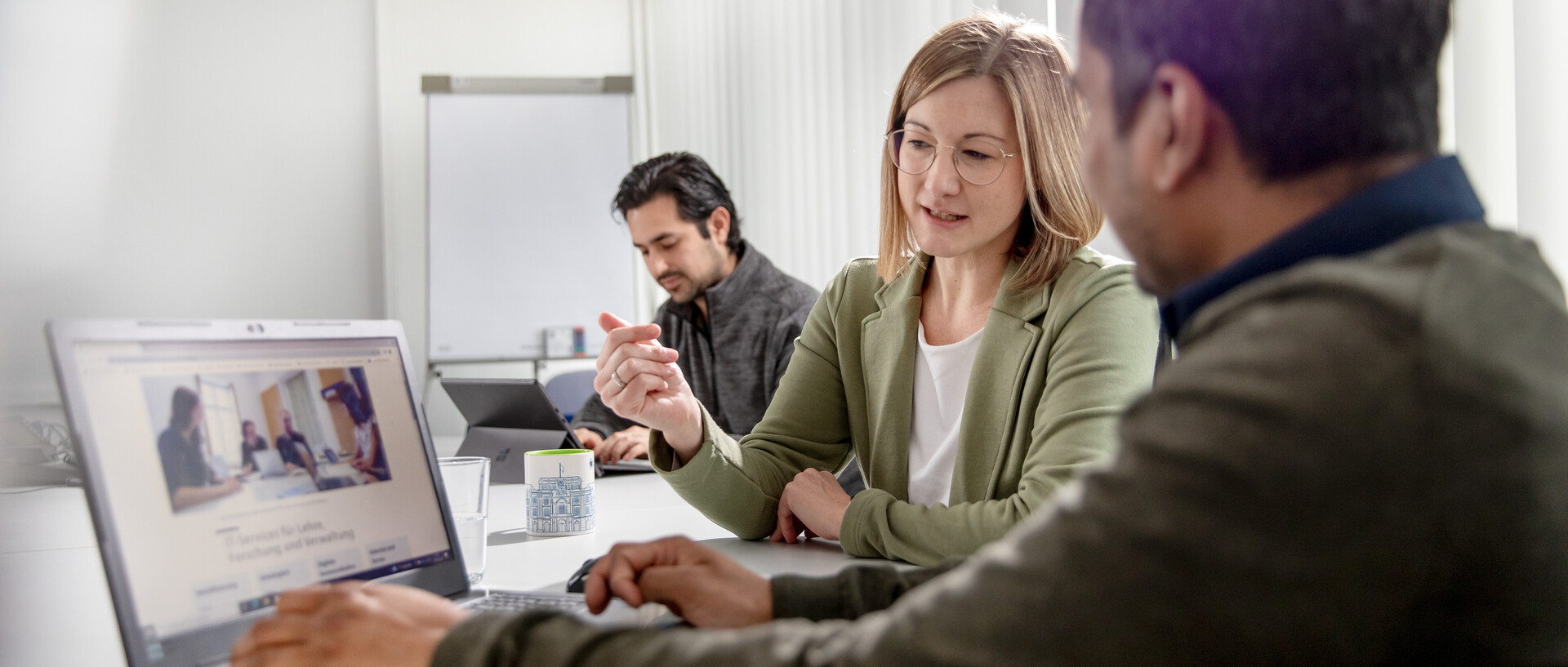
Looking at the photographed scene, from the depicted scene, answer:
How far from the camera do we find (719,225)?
303 cm

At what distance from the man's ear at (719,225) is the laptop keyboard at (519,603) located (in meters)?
2.05

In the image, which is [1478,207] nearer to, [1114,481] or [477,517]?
[1114,481]

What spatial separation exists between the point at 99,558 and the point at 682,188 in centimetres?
199

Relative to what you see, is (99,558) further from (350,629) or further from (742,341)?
(742,341)

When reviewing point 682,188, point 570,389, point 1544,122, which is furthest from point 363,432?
point 570,389

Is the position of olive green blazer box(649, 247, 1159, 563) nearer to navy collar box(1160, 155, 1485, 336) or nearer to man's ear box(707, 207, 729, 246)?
navy collar box(1160, 155, 1485, 336)

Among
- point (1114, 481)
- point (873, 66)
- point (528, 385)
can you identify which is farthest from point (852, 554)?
point (873, 66)

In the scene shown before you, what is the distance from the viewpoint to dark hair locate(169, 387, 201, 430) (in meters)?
0.78

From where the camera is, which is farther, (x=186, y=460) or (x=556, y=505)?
(x=556, y=505)

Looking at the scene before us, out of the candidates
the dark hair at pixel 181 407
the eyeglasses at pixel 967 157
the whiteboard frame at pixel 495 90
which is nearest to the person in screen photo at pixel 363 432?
the dark hair at pixel 181 407

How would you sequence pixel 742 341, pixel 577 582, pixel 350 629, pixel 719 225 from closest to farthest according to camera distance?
1. pixel 350 629
2. pixel 577 582
3. pixel 742 341
4. pixel 719 225

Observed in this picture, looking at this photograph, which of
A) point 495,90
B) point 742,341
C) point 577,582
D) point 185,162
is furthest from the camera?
point 495,90

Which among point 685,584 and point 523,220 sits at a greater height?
point 523,220

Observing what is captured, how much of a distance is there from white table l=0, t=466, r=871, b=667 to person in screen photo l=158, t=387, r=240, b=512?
65 millimetres
